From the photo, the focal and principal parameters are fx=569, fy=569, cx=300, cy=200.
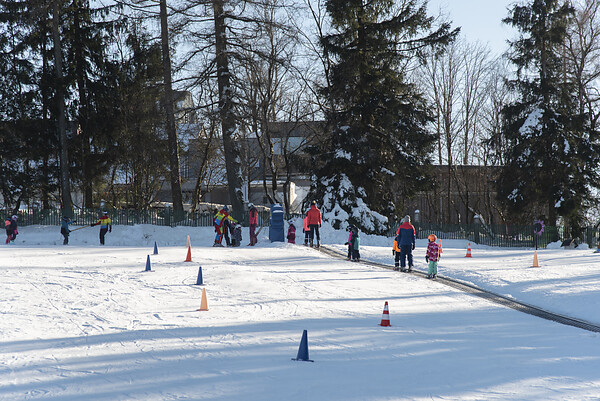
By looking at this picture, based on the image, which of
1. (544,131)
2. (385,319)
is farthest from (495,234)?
(385,319)

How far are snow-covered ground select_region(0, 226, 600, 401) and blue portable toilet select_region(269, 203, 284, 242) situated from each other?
7138 mm

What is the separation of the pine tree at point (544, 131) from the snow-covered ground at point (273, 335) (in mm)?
20669

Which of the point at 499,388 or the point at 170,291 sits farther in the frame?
the point at 170,291

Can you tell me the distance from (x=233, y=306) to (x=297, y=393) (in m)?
5.31

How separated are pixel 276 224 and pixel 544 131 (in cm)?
2118

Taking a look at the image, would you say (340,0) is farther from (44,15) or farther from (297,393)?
(297,393)

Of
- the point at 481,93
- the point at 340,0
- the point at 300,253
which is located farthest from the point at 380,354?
the point at 481,93

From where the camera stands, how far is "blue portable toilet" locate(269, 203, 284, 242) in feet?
83.1

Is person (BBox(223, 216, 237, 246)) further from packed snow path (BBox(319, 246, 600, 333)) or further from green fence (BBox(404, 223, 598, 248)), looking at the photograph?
green fence (BBox(404, 223, 598, 248))

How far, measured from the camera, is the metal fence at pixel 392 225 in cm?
3353

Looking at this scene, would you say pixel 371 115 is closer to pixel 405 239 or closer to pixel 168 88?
pixel 168 88

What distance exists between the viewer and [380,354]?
8656 millimetres

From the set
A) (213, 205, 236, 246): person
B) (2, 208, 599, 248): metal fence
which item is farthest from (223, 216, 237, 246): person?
(2, 208, 599, 248): metal fence

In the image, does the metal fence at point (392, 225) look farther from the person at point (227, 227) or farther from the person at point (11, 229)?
the person at point (227, 227)
